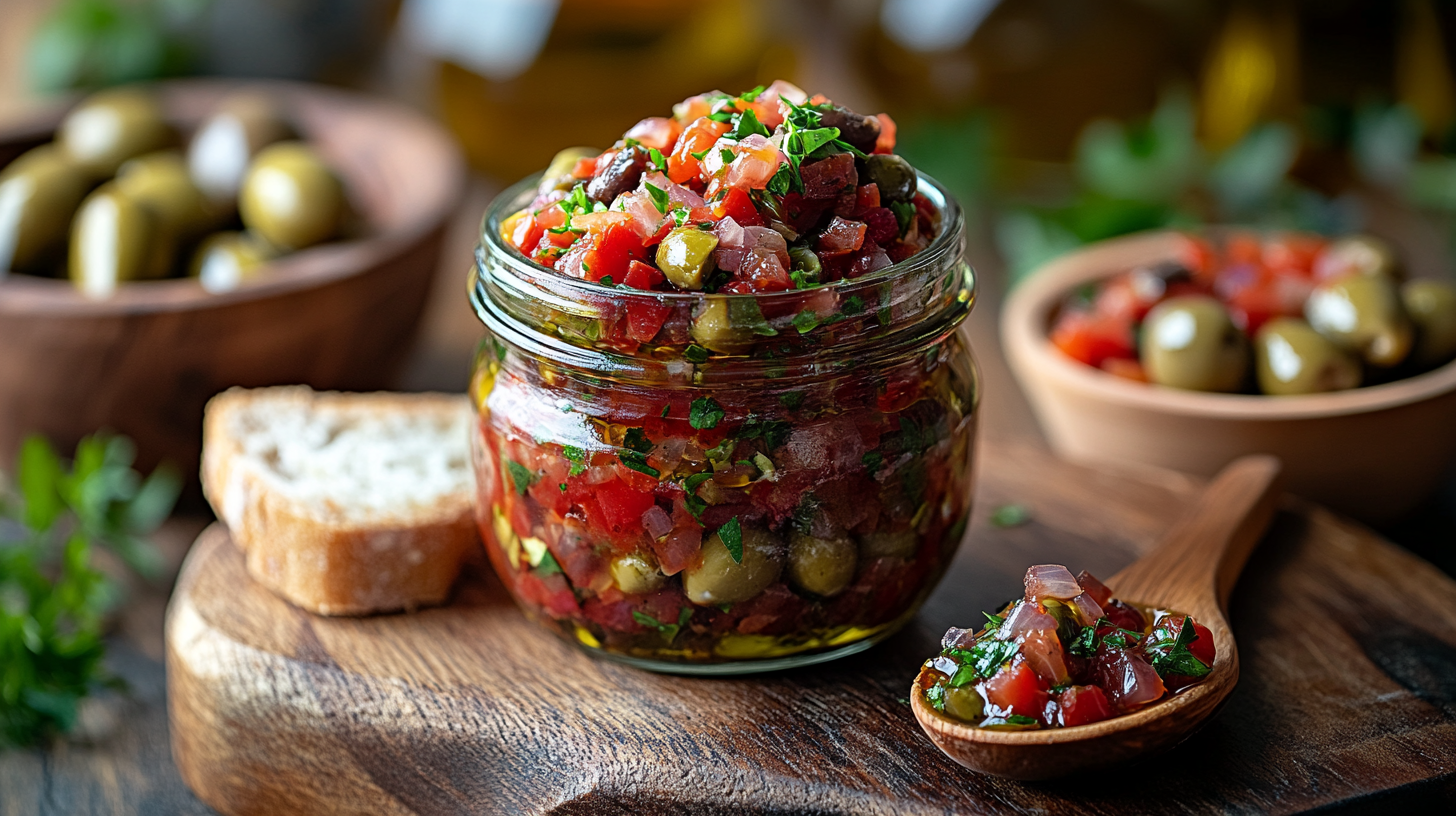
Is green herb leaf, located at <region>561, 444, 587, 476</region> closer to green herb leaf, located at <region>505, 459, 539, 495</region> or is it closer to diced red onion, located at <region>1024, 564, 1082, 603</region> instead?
green herb leaf, located at <region>505, 459, 539, 495</region>

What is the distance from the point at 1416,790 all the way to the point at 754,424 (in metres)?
1.08

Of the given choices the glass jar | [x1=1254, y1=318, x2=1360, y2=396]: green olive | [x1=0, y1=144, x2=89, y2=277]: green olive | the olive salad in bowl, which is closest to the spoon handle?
[x1=1254, y1=318, x2=1360, y2=396]: green olive

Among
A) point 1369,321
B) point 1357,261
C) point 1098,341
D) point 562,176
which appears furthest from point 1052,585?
point 1357,261

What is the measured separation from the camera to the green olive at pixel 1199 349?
286 cm

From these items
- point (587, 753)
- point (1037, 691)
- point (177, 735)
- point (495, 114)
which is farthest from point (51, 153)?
point (1037, 691)

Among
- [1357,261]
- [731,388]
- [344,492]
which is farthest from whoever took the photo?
[1357,261]

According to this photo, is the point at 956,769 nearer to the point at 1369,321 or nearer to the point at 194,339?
the point at 1369,321

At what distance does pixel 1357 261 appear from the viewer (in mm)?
3164

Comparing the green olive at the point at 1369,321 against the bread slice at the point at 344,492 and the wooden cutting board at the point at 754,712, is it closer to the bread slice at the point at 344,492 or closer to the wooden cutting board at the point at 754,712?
the wooden cutting board at the point at 754,712

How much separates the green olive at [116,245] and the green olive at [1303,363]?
265 cm

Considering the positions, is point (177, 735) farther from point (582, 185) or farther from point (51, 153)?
point (51, 153)

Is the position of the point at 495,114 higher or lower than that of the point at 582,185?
lower

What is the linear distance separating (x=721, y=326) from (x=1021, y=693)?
0.65 meters

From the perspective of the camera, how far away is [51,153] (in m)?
3.70
